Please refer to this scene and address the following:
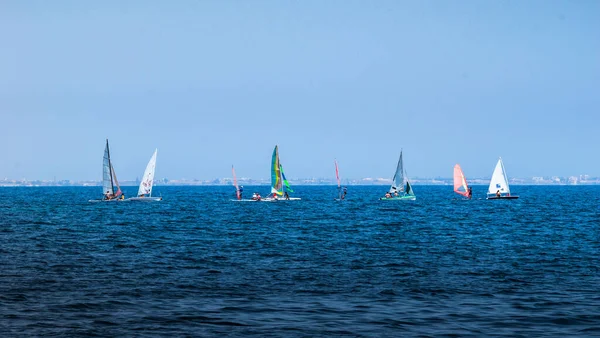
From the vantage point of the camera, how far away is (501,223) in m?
84.6

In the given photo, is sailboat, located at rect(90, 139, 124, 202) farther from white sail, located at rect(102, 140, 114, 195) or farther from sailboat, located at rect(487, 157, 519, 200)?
sailboat, located at rect(487, 157, 519, 200)

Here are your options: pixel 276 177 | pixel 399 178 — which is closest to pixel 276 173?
pixel 276 177

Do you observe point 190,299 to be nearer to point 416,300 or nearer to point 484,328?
point 416,300

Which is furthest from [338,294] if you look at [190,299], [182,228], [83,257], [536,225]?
[536,225]

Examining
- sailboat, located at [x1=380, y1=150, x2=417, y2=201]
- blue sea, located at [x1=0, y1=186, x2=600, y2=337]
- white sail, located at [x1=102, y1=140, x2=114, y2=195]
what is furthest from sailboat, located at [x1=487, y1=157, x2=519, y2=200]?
blue sea, located at [x1=0, y1=186, x2=600, y2=337]

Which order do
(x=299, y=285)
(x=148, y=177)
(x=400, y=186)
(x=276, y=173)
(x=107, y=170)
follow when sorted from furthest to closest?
(x=400, y=186)
(x=148, y=177)
(x=276, y=173)
(x=107, y=170)
(x=299, y=285)

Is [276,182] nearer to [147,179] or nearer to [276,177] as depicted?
[276,177]

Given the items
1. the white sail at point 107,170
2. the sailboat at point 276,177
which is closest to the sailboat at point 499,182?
the sailboat at point 276,177

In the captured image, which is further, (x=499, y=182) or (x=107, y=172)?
(x=499, y=182)

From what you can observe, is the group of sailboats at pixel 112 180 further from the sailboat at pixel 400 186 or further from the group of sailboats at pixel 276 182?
the sailboat at pixel 400 186

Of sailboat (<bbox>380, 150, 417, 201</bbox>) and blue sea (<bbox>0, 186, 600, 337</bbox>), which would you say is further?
sailboat (<bbox>380, 150, 417, 201</bbox>)

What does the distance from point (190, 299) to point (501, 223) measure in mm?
60476

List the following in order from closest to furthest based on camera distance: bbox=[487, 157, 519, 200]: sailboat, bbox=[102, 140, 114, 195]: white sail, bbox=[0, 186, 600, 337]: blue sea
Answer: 1. bbox=[0, 186, 600, 337]: blue sea
2. bbox=[102, 140, 114, 195]: white sail
3. bbox=[487, 157, 519, 200]: sailboat

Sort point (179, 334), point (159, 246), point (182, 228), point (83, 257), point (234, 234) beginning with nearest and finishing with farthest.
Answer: point (179, 334), point (83, 257), point (159, 246), point (234, 234), point (182, 228)
